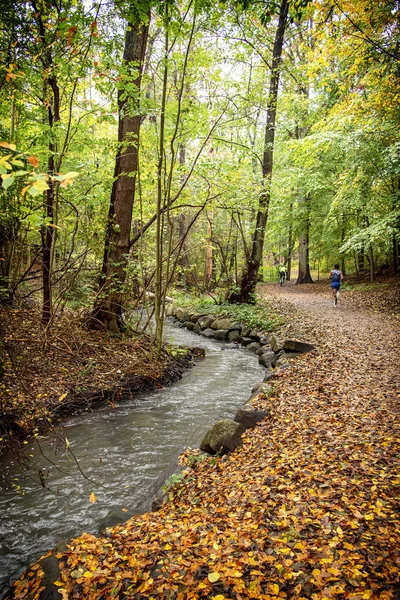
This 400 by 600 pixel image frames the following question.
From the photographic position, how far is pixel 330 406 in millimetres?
5016

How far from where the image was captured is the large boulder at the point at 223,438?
14.5ft

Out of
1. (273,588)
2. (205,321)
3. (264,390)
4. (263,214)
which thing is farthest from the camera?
(205,321)

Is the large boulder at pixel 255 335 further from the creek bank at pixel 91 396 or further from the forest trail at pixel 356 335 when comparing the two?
the creek bank at pixel 91 396

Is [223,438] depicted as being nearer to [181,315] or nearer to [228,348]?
[228,348]

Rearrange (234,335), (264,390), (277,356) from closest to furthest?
(264,390) < (277,356) < (234,335)

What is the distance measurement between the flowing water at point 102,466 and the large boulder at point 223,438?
1.68 feet

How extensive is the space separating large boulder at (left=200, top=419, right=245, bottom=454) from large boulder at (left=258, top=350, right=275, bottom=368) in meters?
4.22

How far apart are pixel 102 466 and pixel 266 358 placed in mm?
5513

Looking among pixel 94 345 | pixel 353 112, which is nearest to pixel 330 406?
pixel 94 345

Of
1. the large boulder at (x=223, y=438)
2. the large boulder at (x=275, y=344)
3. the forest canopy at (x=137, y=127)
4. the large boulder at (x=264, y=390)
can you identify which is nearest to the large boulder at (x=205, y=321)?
the forest canopy at (x=137, y=127)

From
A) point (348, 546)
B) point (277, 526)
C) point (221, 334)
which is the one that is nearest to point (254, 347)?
point (221, 334)

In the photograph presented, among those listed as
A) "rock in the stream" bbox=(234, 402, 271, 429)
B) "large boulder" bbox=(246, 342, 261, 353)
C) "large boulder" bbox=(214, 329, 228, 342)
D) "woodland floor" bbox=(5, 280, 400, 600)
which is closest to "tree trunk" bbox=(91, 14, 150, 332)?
"rock in the stream" bbox=(234, 402, 271, 429)

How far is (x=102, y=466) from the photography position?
4.58m

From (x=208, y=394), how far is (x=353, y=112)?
29.3ft
